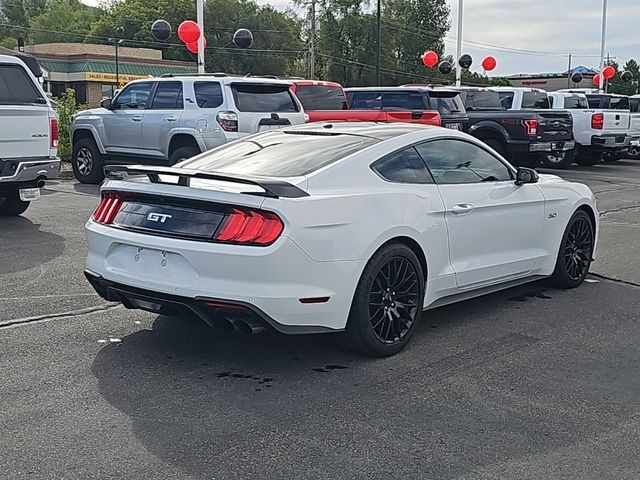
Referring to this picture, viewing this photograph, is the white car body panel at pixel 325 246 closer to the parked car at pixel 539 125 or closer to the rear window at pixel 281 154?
the rear window at pixel 281 154

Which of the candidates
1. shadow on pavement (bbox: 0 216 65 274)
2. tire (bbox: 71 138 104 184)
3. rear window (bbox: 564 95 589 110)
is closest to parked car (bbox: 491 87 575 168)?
rear window (bbox: 564 95 589 110)

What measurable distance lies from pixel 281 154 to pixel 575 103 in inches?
722

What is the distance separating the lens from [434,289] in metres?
5.84

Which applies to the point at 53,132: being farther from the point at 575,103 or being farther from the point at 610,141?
the point at 575,103

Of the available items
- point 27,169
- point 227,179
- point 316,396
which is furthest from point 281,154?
point 27,169

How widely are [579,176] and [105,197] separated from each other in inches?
622

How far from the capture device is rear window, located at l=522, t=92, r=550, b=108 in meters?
20.5

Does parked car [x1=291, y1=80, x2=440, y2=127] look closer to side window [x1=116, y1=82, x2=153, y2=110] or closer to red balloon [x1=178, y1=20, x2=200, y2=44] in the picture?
side window [x1=116, y1=82, x2=153, y2=110]

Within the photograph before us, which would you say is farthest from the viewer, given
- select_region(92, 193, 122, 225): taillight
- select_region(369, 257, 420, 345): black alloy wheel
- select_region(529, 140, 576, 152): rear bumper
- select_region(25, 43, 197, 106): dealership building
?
select_region(25, 43, 197, 106): dealership building

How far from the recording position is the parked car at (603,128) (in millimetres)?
21203

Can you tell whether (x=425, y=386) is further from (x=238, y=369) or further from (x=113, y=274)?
(x=113, y=274)

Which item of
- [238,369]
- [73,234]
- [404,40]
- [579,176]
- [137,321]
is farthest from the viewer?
[404,40]

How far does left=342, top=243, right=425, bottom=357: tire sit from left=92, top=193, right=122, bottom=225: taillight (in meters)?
1.67

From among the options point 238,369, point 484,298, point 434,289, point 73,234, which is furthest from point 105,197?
point 73,234
